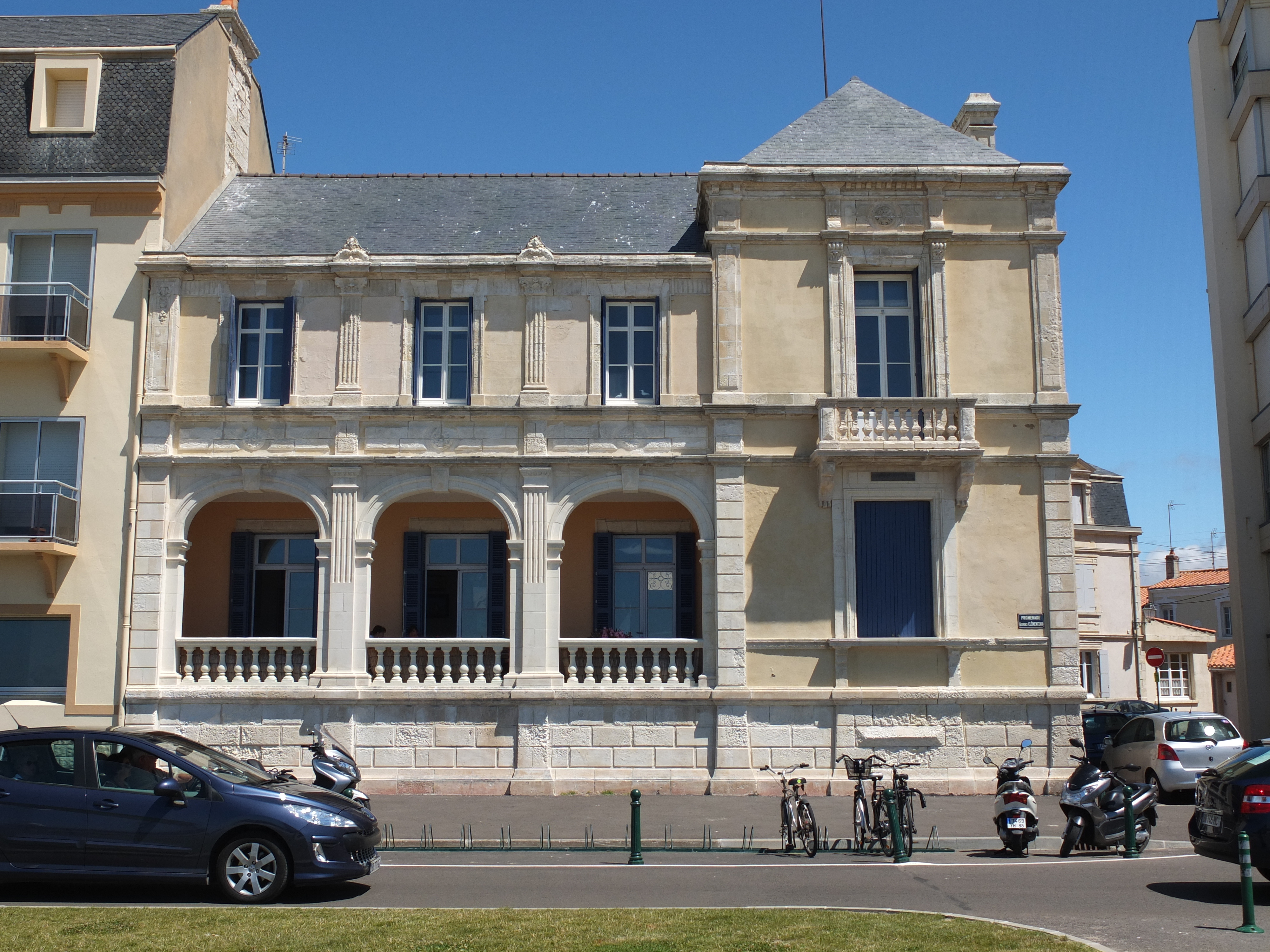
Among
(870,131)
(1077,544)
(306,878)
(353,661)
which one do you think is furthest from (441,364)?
(1077,544)

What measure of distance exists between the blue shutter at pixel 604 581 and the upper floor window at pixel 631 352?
2612mm

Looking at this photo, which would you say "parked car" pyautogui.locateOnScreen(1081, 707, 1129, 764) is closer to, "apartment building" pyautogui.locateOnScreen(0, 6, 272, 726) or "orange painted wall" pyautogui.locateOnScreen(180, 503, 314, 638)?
"orange painted wall" pyautogui.locateOnScreen(180, 503, 314, 638)

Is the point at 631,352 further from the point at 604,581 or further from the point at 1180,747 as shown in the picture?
the point at 1180,747

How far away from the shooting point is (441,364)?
66.5ft

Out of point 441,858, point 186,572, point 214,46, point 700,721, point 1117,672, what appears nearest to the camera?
point 441,858

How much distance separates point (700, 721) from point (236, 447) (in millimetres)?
8820

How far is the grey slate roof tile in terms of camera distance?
20.6 m

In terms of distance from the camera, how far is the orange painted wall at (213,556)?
21422mm

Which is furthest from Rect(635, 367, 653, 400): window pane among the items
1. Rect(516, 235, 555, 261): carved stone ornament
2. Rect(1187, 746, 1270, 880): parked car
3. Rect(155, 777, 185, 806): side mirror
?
Rect(155, 777, 185, 806): side mirror

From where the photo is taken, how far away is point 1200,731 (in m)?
19.4

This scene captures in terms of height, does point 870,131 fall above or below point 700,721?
above

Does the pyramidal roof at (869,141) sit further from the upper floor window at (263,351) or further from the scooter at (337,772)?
the scooter at (337,772)

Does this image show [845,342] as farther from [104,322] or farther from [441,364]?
[104,322]

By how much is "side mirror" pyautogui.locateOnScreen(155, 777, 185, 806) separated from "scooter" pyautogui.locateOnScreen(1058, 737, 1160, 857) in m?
9.03
